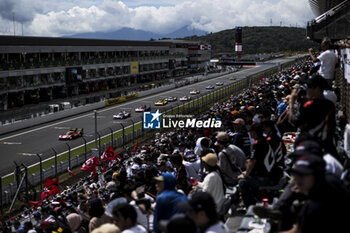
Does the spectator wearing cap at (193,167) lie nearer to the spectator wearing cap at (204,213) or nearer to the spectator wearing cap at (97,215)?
the spectator wearing cap at (97,215)

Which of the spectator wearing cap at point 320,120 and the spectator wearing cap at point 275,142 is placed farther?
the spectator wearing cap at point 275,142

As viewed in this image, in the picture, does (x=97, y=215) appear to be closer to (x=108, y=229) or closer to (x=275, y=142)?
(x=108, y=229)

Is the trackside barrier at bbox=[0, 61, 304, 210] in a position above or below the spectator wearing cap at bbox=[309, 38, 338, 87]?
below

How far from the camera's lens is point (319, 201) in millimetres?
3299

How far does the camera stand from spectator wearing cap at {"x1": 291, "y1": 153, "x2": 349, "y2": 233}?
10.6 ft

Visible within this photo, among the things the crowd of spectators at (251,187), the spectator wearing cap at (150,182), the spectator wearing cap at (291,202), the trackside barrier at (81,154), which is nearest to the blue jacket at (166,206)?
the crowd of spectators at (251,187)

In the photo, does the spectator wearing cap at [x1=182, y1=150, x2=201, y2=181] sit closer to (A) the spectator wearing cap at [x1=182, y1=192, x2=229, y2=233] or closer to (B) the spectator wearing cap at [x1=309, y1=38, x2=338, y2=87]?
(B) the spectator wearing cap at [x1=309, y1=38, x2=338, y2=87]

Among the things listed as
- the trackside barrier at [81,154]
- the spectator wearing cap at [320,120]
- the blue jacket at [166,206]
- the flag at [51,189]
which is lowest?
the trackside barrier at [81,154]

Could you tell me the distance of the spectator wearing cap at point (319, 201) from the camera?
Answer: 10.6 feet

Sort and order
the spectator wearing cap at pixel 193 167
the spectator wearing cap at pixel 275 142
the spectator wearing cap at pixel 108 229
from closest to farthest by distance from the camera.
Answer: the spectator wearing cap at pixel 108 229 < the spectator wearing cap at pixel 275 142 < the spectator wearing cap at pixel 193 167

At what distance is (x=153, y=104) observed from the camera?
194ft

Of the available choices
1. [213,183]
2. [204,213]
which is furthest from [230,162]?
[204,213]

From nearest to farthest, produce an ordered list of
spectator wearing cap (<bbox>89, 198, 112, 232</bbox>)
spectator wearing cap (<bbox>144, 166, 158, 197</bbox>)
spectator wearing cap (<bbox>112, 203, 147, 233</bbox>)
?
1. spectator wearing cap (<bbox>112, 203, 147, 233</bbox>)
2. spectator wearing cap (<bbox>89, 198, 112, 232</bbox>)
3. spectator wearing cap (<bbox>144, 166, 158, 197</bbox>)

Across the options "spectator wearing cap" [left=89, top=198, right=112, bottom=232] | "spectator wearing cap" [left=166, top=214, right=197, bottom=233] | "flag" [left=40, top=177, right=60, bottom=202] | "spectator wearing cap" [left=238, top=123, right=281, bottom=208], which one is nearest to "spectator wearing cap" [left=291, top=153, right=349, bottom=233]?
"spectator wearing cap" [left=166, top=214, right=197, bottom=233]
